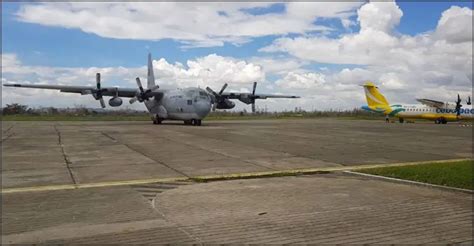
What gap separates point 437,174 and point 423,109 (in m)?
48.5

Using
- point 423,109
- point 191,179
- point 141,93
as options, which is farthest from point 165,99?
point 423,109

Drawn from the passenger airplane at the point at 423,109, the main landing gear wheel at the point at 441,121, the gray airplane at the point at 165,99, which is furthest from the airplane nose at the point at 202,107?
the main landing gear wheel at the point at 441,121

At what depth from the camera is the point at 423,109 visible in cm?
5403

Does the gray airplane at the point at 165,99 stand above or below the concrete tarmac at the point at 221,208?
above

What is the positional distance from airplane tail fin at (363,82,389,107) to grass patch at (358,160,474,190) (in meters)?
49.4

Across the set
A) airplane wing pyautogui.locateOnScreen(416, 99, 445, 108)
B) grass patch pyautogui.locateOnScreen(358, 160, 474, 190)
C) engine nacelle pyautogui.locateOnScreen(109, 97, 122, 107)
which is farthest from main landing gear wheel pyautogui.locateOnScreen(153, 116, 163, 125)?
airplane wing pyautogui.locateOnScreen(416, 99, 445, 108)

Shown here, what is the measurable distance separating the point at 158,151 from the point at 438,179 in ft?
31.8

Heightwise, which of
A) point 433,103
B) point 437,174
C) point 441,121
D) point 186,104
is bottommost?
point 437,174

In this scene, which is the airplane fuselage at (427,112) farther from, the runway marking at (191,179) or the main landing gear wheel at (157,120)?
the runway marking at (191,179)

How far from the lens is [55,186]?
28.6ft

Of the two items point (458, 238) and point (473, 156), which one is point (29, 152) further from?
point (473, 156)

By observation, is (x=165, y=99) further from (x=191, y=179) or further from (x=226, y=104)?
(x=191, y=179)

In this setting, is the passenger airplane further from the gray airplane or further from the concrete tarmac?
the concrete tarmac

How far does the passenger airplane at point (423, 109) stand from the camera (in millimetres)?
51875
